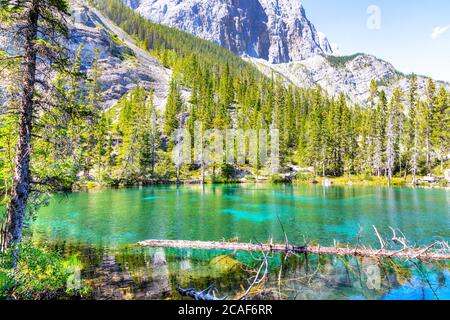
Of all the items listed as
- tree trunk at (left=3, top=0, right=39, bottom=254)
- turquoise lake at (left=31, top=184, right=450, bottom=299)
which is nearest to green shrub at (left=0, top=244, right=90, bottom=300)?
tree trunk at (left=3, top=0, right=39, bottom=254)

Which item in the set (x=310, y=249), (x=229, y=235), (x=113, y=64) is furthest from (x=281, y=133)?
(x=310, y=249)

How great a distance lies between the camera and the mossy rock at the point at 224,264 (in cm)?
1520

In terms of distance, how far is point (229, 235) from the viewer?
73.8 ft

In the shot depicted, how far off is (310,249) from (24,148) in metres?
14.3

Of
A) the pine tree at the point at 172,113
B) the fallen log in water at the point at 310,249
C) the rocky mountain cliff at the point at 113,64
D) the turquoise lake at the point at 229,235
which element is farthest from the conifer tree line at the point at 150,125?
the fallen log in water at the point at 310,249

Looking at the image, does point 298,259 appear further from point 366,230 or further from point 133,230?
point 133,230

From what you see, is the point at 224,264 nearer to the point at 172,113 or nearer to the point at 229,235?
the point at 229,235

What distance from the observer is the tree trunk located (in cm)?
1090

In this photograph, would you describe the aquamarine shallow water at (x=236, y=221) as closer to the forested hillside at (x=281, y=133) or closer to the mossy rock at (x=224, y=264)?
the mossy rock at (x=224, y=264)

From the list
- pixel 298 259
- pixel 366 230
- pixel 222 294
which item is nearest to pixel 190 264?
pixel 222 294

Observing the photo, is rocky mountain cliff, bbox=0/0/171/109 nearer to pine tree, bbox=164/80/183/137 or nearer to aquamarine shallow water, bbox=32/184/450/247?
pine tree, bbox=164/80/183/137

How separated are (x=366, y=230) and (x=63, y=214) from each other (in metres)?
28.8

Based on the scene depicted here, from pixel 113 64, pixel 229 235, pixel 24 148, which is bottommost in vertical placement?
pixel 229 235

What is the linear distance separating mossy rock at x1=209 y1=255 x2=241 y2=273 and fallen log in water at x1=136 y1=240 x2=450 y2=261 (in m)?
1.58
